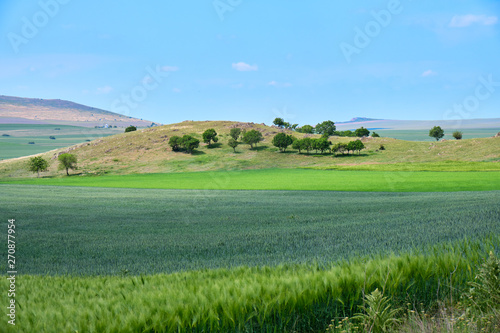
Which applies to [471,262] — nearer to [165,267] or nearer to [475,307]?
[475,307]

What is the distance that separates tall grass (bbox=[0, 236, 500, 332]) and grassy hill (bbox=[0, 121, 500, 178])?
79.3 m

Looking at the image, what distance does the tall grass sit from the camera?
3.72 m

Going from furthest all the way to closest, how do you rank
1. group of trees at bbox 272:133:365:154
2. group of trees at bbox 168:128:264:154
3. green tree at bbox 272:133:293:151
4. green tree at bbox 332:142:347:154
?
group of trees at bbox 168:128:264:154 < green tree at bbox 272:133:293:151 < green tree at bbox 332:142:347:154 < group of trees at bbox 272:133:365:154

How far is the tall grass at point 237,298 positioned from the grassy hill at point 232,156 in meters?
79.3

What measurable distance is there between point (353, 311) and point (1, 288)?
5884 mm

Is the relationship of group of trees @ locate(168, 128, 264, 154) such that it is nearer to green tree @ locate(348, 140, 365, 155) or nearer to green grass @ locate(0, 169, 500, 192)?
green tree @ locate(348, 140, 365, 155)

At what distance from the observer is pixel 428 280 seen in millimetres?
5141

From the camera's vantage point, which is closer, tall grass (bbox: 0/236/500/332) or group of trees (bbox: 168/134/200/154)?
tall grass (bbox: 0/236/500/332)

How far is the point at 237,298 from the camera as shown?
4.14 meters

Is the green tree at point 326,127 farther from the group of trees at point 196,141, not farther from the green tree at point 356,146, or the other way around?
the green tree at point 356,146

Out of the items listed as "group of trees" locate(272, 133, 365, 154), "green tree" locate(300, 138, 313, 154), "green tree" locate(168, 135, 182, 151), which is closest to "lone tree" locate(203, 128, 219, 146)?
"green tree" locate(168, 135, 182, 151)

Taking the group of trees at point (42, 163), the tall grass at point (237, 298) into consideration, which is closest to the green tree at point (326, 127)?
the group of trees at point (42, 163)

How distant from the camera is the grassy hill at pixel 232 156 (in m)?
98.6

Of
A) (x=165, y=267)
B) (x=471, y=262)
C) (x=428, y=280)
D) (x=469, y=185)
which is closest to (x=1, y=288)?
(x=165, y=267)
